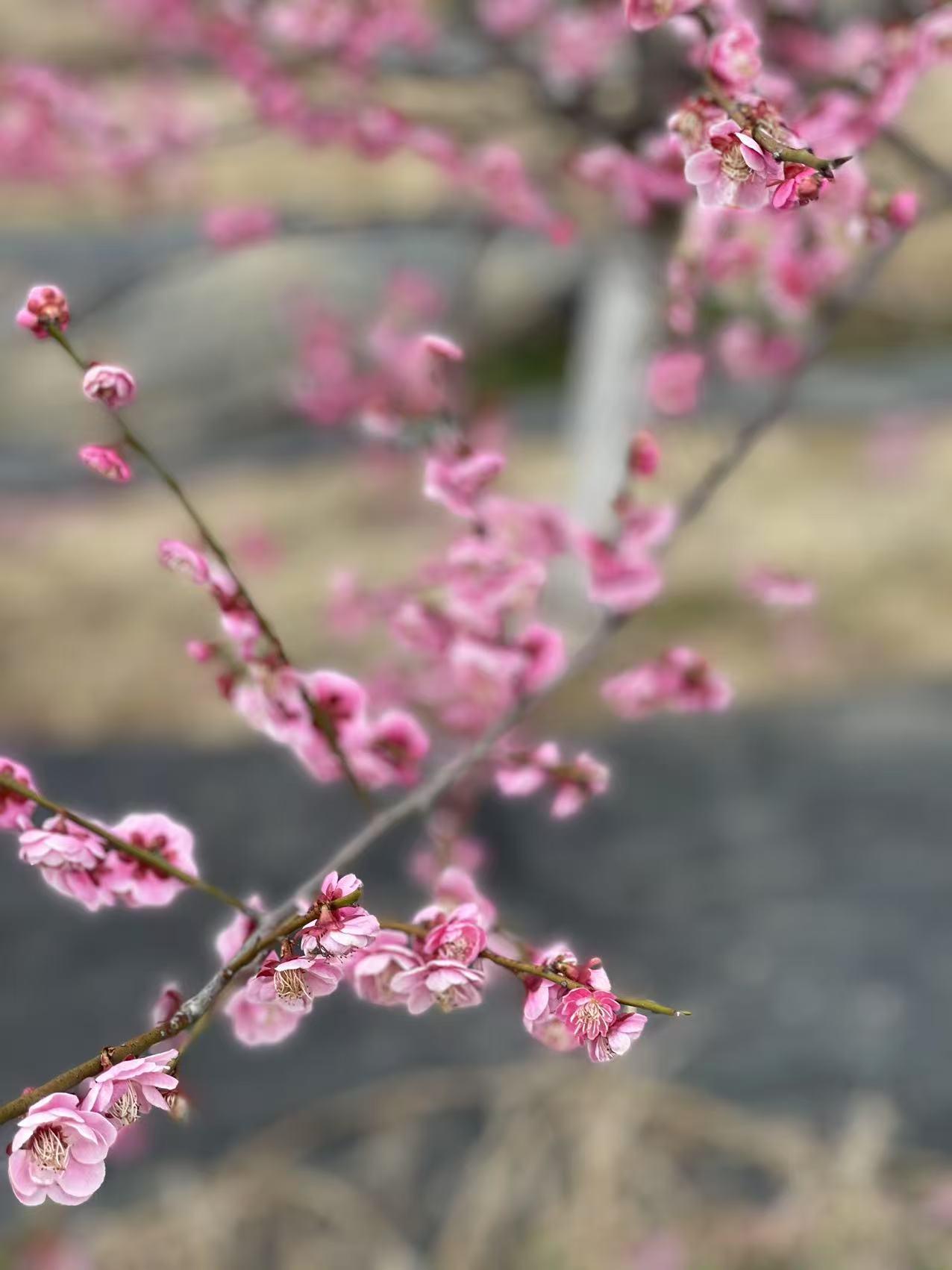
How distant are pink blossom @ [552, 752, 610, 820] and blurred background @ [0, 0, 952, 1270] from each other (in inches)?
30.4

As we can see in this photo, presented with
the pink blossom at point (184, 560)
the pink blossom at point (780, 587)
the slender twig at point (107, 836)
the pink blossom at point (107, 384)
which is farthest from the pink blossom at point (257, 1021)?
the pink blossom at point (780, 587)

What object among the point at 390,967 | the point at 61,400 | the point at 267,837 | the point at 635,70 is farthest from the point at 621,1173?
the point at 61,400

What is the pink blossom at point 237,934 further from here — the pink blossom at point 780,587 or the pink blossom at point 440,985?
the pink blossom at point 780,587

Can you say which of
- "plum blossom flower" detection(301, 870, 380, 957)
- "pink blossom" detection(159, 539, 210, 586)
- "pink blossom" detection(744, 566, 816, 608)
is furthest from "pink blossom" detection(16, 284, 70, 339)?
"pink blossom" detection(744, 566, 816, 608)

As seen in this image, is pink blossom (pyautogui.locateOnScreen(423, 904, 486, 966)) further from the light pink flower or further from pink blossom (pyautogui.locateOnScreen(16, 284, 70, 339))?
pink blossom (pyautogui.locateOnScreen(16, 284, 70, 339))

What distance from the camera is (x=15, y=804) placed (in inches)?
34.2

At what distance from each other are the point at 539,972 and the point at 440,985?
78 mm

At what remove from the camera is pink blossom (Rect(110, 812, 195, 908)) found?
918mm

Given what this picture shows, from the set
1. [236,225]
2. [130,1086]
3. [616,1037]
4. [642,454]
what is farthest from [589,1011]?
[236,225]

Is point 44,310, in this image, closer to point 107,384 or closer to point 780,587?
point 107,384

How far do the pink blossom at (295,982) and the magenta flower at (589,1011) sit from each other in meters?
0.14

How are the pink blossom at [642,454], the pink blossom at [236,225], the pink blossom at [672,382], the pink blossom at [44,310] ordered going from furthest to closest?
the pink blossom at [236,225] < the pink blossom at [672,382] < the pink blossom at [642,454] < the pink blossom at [44,310]

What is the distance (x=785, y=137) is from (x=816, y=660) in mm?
3749

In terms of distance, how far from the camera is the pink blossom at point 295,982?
721mm
